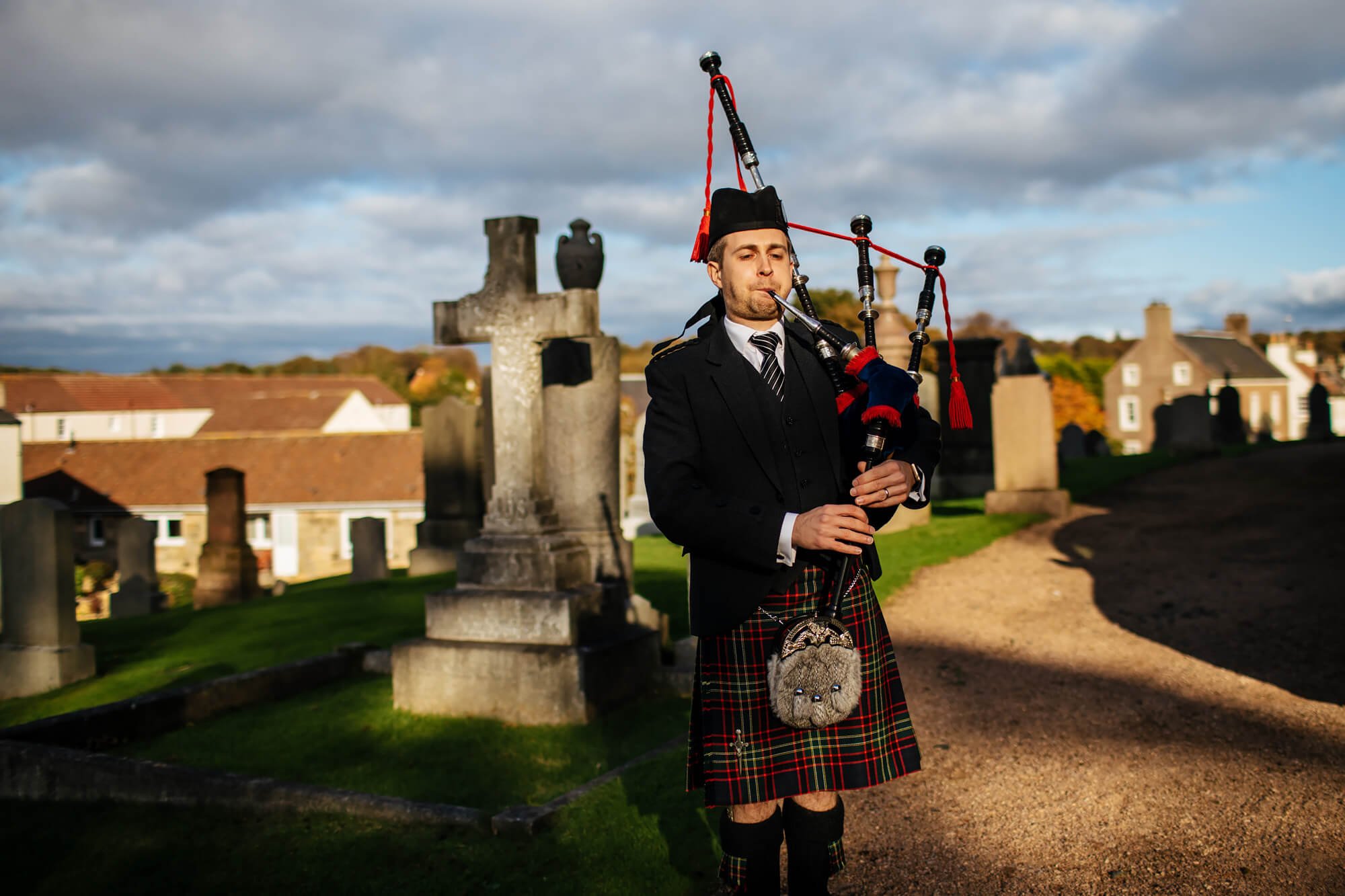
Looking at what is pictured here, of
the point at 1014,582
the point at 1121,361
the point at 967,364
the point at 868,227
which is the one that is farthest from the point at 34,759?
the point at 1121,361

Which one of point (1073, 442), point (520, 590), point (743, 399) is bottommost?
point (520, 590)

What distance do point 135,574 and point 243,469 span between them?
19.1m

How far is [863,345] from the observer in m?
3.14

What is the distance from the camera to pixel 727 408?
2.91 meters

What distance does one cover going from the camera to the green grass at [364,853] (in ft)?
13.4

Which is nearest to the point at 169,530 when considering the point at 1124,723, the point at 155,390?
the point at 155,390

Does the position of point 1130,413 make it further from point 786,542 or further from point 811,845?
point 786,542

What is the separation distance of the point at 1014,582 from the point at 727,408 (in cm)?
795

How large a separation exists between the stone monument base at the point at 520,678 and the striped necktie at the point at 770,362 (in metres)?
3.82

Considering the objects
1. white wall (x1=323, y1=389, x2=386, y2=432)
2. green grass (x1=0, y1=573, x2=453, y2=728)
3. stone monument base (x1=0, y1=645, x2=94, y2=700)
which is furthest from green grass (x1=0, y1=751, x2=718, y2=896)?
white wall (x1=323, y1=389, x2=386, y2=432)

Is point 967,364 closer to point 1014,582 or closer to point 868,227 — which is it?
point 1014,582

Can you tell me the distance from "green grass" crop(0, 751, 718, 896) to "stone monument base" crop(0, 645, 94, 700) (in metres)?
3.62

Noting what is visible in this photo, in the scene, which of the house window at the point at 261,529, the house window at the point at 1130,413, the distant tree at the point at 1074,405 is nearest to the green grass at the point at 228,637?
the house window at the point at 261,529

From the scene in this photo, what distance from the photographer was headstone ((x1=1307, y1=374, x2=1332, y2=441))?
23594 millimetres
